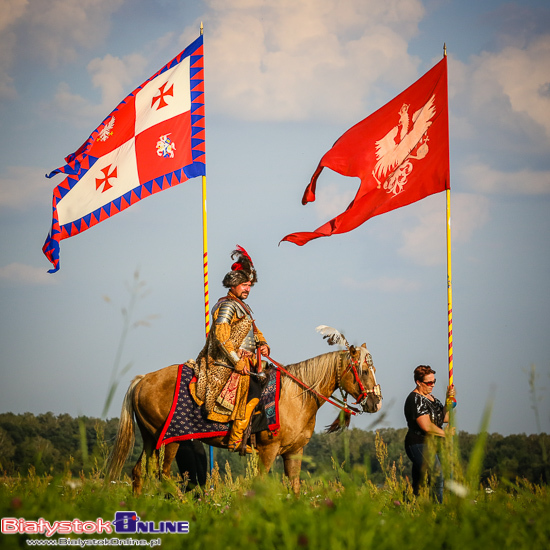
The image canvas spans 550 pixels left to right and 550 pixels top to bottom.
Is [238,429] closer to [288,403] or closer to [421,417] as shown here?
[288,403]

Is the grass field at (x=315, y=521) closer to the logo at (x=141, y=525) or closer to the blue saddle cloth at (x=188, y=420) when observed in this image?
the logo at (x=141, y=525)

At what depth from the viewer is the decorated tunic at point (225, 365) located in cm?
842

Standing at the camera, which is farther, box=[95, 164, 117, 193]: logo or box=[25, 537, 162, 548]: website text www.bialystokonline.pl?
box=[95, 164, 117, 193]: logo

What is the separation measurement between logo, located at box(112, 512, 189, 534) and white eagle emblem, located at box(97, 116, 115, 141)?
26.9 ft

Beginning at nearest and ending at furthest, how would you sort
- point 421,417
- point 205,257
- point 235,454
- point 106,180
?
point 421,417
point 205,257
point 106,180
point 235,454

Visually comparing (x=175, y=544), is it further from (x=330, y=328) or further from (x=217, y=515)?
(x=330, y=328)

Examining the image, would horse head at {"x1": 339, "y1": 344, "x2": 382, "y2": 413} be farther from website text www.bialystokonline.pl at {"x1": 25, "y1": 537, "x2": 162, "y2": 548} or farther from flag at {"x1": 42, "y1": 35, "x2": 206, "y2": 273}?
website text www.bialystokonline.pl at {"x1": 25, "y1": 537, "x2": 162, "y2": 548}

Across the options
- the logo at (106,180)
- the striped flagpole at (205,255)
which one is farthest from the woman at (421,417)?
the logo at (106,180)

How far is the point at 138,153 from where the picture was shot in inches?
438

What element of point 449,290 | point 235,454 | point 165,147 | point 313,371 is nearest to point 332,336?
point 313,371

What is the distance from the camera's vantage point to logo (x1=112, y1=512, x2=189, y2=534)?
450 centimetres

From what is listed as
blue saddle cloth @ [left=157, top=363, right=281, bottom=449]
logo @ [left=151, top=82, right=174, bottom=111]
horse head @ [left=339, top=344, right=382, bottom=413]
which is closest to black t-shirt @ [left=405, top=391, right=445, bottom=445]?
horse head @ [left=339, top=344, right=382, bottom=413]

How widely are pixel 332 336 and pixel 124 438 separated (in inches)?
119

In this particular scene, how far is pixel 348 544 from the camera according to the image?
12.3 feet
